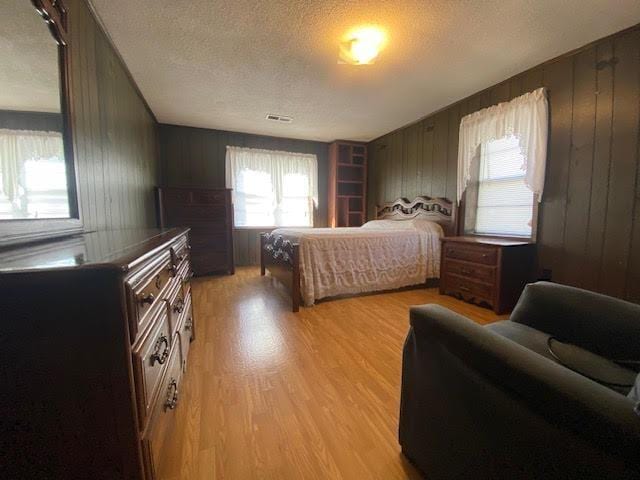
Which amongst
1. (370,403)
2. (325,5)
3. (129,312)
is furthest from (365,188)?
(129,312)

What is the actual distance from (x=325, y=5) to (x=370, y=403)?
8.13ft

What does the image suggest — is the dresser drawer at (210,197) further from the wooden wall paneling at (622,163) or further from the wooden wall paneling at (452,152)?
the wooden wall paneling at (622,163)

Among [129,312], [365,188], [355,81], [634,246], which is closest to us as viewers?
[129,312]

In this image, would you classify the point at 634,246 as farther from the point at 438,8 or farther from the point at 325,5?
the point at 325,5

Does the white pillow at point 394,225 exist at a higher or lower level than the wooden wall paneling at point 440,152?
lower

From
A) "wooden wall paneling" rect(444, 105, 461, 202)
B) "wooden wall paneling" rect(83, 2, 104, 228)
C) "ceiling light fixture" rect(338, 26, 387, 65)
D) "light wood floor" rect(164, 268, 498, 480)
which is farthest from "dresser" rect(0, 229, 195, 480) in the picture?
"wooden wall paneling" rect(444, 105, 461, 202)

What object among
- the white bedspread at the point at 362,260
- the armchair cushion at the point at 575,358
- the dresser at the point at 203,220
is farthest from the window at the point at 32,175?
the dresser at the point at 203,220

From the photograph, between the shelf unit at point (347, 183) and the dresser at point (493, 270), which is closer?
the dresser at point (493, 270)

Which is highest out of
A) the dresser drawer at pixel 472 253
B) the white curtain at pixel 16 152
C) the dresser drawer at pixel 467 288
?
the white curtain at pixel 16 152

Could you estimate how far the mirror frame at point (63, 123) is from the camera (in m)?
1.11

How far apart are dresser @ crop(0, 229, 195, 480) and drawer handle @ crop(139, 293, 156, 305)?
0.05 metres

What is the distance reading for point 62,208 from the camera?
1.29m

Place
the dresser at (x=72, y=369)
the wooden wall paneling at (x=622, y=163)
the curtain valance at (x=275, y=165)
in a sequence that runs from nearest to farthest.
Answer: the dresser at (x=72, y=369) < the wooden wall paneling at (x=622, y=163) < the curtain valance at (x=275, y=165)

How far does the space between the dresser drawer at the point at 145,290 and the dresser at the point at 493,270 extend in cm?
277
